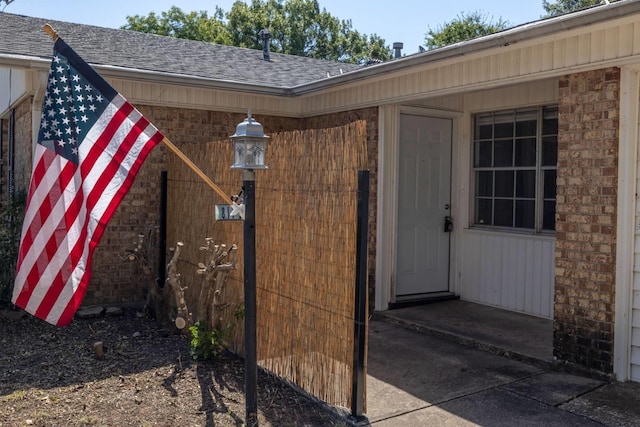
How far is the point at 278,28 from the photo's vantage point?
138 ft

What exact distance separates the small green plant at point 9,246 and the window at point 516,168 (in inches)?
225

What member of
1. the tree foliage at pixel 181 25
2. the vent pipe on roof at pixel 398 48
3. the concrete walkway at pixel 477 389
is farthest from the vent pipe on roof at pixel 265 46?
the tree foliage at pixel 181 25

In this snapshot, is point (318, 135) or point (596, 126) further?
point (596, 126)


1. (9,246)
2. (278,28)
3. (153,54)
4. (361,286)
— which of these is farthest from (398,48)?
(278,28)

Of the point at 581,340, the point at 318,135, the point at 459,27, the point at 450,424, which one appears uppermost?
the point at 459,27

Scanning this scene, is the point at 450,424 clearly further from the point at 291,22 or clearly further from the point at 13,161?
the point at 291,22

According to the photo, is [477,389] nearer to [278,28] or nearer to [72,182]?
[72,182]

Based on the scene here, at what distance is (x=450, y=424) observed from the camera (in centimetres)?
423

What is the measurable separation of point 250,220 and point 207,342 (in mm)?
1795

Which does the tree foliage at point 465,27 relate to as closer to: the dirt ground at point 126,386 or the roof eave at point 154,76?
the roof eave at point 154,76

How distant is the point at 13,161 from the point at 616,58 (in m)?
8.60

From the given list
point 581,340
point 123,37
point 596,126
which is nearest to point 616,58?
point 596,126

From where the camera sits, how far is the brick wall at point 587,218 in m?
4.98

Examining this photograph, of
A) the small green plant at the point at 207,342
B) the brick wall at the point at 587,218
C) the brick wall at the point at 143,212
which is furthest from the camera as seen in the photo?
the brick wall at the point at 143,212
